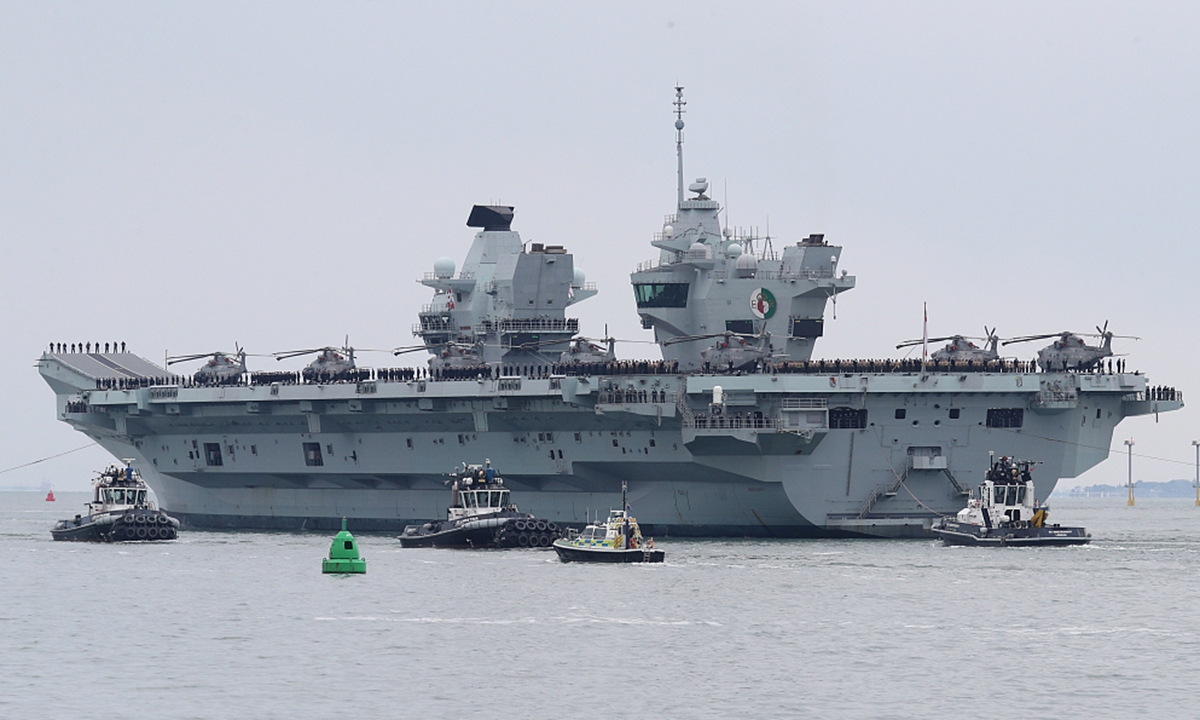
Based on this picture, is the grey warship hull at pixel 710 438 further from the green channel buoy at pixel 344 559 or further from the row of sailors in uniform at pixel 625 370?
the green channel buoy at pixel 344 559

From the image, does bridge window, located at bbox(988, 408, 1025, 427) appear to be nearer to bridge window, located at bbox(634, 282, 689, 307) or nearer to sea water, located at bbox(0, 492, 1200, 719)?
sea water, located at bbox(0, 492, 1200, 719)

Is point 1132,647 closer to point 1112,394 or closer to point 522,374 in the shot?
point 1112,394

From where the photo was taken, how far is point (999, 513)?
52812 mm

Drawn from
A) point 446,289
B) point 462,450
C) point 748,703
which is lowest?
point 748,703

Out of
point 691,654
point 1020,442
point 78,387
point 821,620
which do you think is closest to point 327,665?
point 691,654

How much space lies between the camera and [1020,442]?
183ft

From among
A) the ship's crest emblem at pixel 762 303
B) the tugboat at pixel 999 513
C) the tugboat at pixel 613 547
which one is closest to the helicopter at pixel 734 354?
the ship's crest emblem at pixel 762 303

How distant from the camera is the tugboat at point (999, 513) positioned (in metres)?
52.4

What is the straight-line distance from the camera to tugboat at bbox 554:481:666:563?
4828 cm

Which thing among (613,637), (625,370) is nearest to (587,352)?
(625,370)

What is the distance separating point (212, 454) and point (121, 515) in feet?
32.8

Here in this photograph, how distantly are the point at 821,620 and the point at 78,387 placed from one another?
151 ft

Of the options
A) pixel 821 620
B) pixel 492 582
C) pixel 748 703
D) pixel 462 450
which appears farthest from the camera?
pixel 462 450

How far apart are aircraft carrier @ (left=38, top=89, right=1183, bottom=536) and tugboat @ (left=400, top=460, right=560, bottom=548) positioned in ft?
10.1
